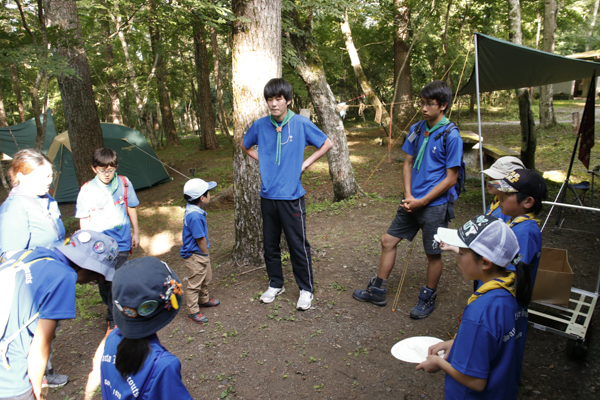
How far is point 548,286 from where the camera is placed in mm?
2791

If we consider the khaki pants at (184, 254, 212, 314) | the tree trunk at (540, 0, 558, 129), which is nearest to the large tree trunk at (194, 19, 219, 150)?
the tree trunk at (540, 0, 558, 129)

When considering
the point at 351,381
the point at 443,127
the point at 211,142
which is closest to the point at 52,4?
the point at 443,127

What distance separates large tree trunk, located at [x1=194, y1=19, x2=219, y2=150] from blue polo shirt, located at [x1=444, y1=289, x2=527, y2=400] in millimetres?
14194

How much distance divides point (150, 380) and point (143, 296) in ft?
1.10

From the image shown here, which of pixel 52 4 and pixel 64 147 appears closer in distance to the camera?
pixel 52 4

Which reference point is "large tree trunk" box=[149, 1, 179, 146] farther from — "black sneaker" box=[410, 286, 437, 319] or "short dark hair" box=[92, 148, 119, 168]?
"black sneaker" box=[410, 286, 437, 319]

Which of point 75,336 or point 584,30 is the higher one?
point 584,30

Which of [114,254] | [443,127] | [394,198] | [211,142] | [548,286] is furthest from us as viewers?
[211,142]

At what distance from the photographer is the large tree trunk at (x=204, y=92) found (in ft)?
46.3

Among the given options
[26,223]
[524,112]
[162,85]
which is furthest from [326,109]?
[162,85]

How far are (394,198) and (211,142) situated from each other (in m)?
11.3

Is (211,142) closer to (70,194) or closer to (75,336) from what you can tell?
(70,194)

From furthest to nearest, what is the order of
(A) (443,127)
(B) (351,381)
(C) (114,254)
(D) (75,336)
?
1. (D) (75,336)
2. (A) (443,127)
3. (B) (351,381)
4. (C) (114,254)

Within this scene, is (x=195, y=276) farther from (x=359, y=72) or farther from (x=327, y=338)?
(x=359, y=72)
